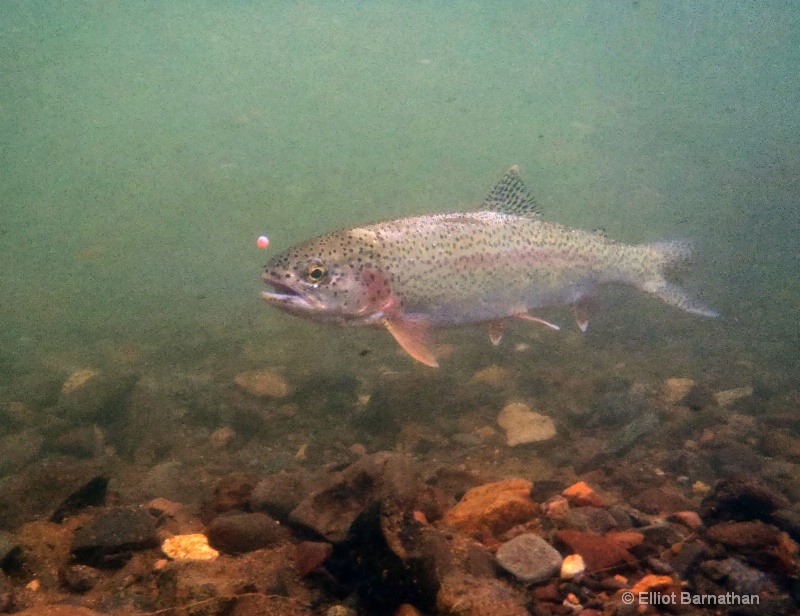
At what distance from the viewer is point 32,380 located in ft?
32.3

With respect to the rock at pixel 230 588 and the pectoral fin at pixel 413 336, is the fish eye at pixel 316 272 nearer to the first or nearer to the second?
the pectoral fin at pixel 413 336

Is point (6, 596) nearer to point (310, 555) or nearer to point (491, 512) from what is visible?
point (310, 555)

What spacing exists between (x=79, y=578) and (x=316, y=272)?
2894 millimetres

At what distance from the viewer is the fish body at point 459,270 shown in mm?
4801

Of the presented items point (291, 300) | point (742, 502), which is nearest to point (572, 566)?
point (742, 502)

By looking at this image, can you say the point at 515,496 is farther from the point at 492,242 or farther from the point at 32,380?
the point at 32,380

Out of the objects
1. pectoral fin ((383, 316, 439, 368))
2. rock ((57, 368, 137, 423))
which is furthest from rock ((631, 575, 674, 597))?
rock ((57, 368, 137, 423))

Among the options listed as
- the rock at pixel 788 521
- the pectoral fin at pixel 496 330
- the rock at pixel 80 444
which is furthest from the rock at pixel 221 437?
the rock at pixel 788 521

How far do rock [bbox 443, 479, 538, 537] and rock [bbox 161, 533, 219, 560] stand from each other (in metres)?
1.62

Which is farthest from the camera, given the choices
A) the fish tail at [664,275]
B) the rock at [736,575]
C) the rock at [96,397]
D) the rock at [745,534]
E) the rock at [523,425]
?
the rock at [96,397]

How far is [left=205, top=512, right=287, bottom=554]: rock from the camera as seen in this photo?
3.21m

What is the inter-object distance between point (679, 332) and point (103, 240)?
1378 inches

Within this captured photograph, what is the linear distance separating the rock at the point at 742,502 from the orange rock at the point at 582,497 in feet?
2.18

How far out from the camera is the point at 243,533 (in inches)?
127
